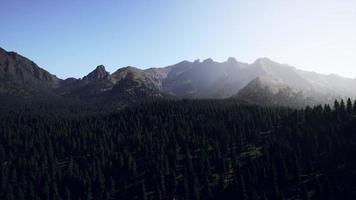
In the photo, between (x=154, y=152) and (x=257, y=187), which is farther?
(x=154, y=152)

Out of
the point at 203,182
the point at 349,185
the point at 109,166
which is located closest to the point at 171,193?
the point at 203,182

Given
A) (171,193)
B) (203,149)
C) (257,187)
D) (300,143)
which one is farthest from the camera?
(203,149)

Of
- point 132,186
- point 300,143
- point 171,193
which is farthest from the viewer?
point 300,143

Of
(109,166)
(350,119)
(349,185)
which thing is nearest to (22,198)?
(109,166)

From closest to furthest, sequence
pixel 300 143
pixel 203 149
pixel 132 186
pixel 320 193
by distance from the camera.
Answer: pixel 320 193, pixel 132 186, pixel 300 143, pixel 203 149

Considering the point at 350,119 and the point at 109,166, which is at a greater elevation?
the point at 350,119

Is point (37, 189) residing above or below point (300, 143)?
below

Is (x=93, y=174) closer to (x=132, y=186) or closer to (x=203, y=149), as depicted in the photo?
(x=132, y=186)

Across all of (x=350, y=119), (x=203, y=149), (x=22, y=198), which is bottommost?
(x=22, y=198)

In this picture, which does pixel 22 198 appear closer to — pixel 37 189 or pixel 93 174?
pixel 37 189
